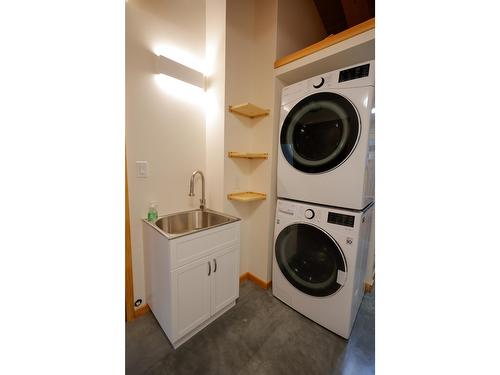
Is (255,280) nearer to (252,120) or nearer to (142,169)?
(142,169)

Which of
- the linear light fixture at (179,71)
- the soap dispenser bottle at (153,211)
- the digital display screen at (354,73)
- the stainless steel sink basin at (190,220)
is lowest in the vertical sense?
the stainless steel sink basin at (190,220)

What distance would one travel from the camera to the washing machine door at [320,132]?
121 centimetres

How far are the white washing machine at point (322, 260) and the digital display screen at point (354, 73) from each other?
876 millimetres

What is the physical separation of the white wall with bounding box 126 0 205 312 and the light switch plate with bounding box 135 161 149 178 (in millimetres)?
27

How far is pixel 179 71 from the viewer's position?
1519mm

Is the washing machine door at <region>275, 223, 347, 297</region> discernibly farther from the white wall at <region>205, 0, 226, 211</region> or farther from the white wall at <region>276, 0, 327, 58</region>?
the white wall at <region>276, 0, 327, 58</region>

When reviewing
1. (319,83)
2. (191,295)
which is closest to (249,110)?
(319,83)

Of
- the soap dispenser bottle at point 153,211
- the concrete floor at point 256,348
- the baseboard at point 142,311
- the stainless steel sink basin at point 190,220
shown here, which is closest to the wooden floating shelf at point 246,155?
the stainless steel sink basin at point 190,220

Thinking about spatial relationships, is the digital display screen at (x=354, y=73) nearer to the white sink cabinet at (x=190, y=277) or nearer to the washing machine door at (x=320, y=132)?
the washing machine door at (x=320, y=132)

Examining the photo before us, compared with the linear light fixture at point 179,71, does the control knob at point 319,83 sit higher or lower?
lower
